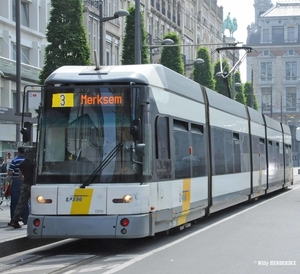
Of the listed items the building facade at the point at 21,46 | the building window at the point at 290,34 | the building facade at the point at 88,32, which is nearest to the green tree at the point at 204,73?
the building facade at the point at 88,32

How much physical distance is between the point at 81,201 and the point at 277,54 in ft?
381

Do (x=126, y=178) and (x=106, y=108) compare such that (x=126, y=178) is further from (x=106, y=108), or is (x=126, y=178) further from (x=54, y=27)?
(x=54, y=27)

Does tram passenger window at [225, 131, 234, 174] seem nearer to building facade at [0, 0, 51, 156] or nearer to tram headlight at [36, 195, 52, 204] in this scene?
tram headlight at [36, 195, 52, 204]

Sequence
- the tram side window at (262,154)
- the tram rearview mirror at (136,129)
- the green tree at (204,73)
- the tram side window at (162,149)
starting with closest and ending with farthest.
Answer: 1. the tram rearview mirror at (136,129)
2. the tram side window at (162,149)
3. the tram side window at (262,154)
4. the green tree at (204,73)

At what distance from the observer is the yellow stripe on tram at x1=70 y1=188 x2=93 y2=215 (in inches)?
499

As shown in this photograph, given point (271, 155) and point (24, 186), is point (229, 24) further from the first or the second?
point (24, 186)

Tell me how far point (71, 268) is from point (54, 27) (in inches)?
741

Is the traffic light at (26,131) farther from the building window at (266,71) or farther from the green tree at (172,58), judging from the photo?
the building window at (266,71)

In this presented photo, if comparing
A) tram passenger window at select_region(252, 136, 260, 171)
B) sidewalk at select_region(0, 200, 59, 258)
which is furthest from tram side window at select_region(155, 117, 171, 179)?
tram passenger window at select_region(252, 136, 260, 171)

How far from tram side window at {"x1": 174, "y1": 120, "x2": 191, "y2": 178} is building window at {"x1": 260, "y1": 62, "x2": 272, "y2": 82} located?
11297 cm

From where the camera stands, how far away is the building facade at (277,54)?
12469cm

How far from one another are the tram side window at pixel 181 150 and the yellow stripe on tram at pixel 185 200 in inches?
6.3

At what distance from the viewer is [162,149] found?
13.9 m

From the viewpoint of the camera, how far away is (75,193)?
12.7 meters
